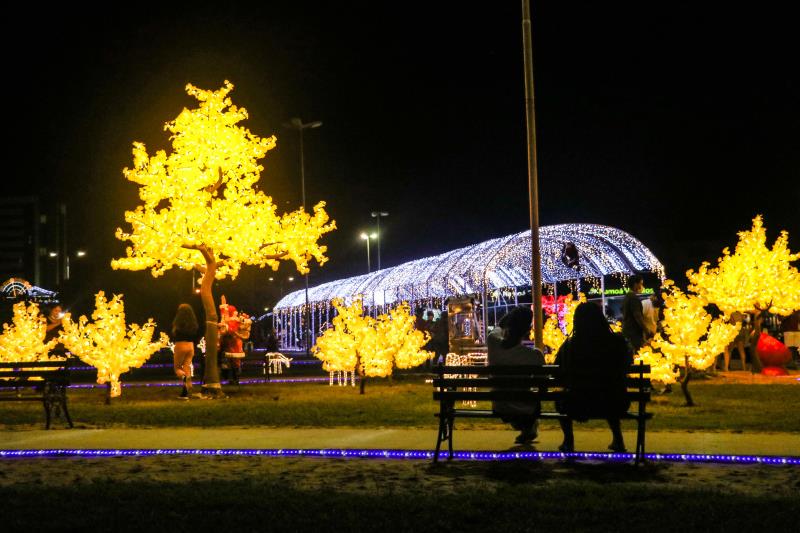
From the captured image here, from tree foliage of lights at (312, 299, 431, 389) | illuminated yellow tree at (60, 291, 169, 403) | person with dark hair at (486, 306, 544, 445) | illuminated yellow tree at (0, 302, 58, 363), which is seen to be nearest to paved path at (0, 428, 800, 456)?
person with dark hair at (486, 306, 544, 445)

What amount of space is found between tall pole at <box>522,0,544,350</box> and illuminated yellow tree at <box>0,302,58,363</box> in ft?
33.9

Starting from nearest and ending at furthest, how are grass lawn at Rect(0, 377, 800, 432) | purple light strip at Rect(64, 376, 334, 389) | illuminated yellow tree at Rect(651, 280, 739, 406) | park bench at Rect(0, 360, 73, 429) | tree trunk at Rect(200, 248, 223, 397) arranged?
grass lawn at Rect(0, 377, 800, 432) → park bench at Rect(0, 360, 73, 429) → illuminated yellow tree at Rect(651, 280, 739, 406) → tree trunk at Rect(200, 248, 223, 397) → purple light strip at Rect(64, 376, 334, 389)

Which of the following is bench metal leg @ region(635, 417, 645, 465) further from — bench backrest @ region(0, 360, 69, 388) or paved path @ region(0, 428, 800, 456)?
bench backrest @ region(0, 360, 69, 388)

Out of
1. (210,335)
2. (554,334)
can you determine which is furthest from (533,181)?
(210,335)

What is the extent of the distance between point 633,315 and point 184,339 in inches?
326

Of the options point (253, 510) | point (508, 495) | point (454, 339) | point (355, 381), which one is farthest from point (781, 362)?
point (253, 510)

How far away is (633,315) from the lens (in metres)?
13.1

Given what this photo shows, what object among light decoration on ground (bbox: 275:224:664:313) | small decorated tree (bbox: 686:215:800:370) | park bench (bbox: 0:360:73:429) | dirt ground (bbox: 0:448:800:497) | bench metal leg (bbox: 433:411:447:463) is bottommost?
dirt ground (bbox: 0:448:800:497)

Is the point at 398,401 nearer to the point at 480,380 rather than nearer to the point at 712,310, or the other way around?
the point at 480,380

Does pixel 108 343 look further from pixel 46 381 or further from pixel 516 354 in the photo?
pixel 516 354

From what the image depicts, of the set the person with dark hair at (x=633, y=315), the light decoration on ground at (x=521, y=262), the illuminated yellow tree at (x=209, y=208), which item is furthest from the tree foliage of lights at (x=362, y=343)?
the person with dark hair at (x=633, y=315)

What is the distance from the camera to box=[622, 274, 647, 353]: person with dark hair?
13.0 metres

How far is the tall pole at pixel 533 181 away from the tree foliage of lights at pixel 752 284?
956 cm

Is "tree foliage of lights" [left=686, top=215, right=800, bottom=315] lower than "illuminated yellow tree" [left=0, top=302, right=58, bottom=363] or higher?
higher
